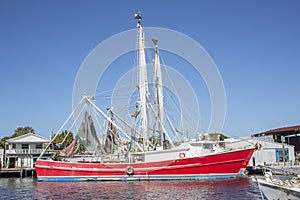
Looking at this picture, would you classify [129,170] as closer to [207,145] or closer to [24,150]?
[207,145]

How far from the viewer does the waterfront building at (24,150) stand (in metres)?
64.4

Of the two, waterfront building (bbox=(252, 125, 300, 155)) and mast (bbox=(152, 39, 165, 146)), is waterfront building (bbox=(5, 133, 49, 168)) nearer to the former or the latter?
mast (bbox=(152, 39, 165, 146))

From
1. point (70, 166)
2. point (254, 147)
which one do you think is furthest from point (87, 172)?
point (254, 147)

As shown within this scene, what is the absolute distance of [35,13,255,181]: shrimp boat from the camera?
42.6m

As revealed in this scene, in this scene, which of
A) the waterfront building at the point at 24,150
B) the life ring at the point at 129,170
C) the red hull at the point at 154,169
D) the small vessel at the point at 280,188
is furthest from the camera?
the waterfront building at the point at 24,150

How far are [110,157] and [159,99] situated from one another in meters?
12.8

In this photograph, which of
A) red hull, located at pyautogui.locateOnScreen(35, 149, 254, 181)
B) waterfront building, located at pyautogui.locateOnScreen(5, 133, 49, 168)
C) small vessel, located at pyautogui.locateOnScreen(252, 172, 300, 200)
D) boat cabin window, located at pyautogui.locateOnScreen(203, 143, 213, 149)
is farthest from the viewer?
waterfront building, located at pyautogui.locateOnScreen(5, 133, 49, 168)

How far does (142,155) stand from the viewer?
157ft

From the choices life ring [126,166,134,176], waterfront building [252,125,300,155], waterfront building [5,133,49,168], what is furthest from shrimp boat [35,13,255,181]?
waterfront building [252,125,300,155]

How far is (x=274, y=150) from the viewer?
58.5 metres

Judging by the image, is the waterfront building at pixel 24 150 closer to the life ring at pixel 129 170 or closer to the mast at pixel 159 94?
the life ring at pixel 129 170

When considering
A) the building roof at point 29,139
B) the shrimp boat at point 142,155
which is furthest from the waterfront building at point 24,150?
the shrimp boat at point 142,155

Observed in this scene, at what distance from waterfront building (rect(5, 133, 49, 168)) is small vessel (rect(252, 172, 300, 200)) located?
170ft

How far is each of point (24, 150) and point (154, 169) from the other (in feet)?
107
